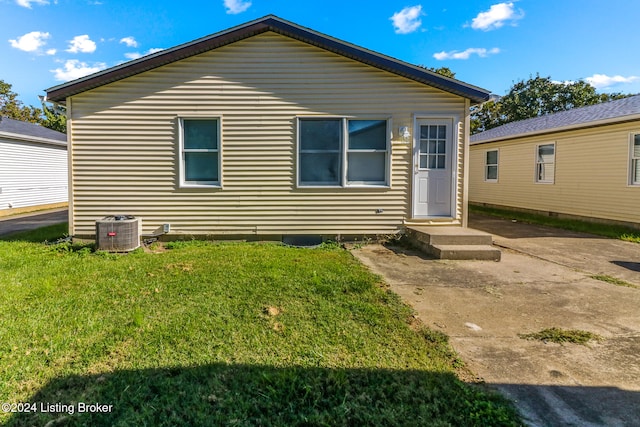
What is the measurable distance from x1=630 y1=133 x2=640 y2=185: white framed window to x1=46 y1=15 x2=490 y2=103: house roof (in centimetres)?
553

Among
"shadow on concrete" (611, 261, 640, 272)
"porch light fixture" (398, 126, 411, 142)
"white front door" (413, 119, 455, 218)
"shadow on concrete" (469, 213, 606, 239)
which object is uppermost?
"porch light fixture" (398, 126, 411, 142)

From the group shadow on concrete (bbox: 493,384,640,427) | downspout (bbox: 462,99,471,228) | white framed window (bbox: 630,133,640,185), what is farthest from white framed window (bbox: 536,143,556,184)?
shadow on concrete (bbox: 493,384,640,427)

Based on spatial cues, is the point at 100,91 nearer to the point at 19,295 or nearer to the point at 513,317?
the point at 19,295

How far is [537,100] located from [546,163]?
24764 millimetres

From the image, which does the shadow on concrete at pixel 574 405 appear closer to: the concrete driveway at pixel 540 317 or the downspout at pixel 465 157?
the concrete driveway at pixel 540 317

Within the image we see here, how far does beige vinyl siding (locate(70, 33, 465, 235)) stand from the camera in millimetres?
6727

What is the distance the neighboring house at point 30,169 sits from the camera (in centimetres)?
1209

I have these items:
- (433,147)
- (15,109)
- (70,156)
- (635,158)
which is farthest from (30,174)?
(15,109)

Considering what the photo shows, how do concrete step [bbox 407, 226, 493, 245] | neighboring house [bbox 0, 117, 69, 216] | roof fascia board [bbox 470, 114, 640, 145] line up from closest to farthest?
concrete step [bbox 407, 226, 493, 245]
roof fascia board [bbox 470, 114, 640, 145]
neighboring house [bbox 0, 117, 69, 216]

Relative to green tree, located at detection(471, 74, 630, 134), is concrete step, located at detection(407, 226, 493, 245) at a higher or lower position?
lower

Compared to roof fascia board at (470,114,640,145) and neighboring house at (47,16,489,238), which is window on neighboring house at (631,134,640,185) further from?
neighboring house at (47,16,489,238)

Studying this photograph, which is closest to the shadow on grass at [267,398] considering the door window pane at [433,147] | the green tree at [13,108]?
the door window pane at [433,147]

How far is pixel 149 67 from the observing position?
6.58m

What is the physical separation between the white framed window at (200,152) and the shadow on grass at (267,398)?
16.3 ft
